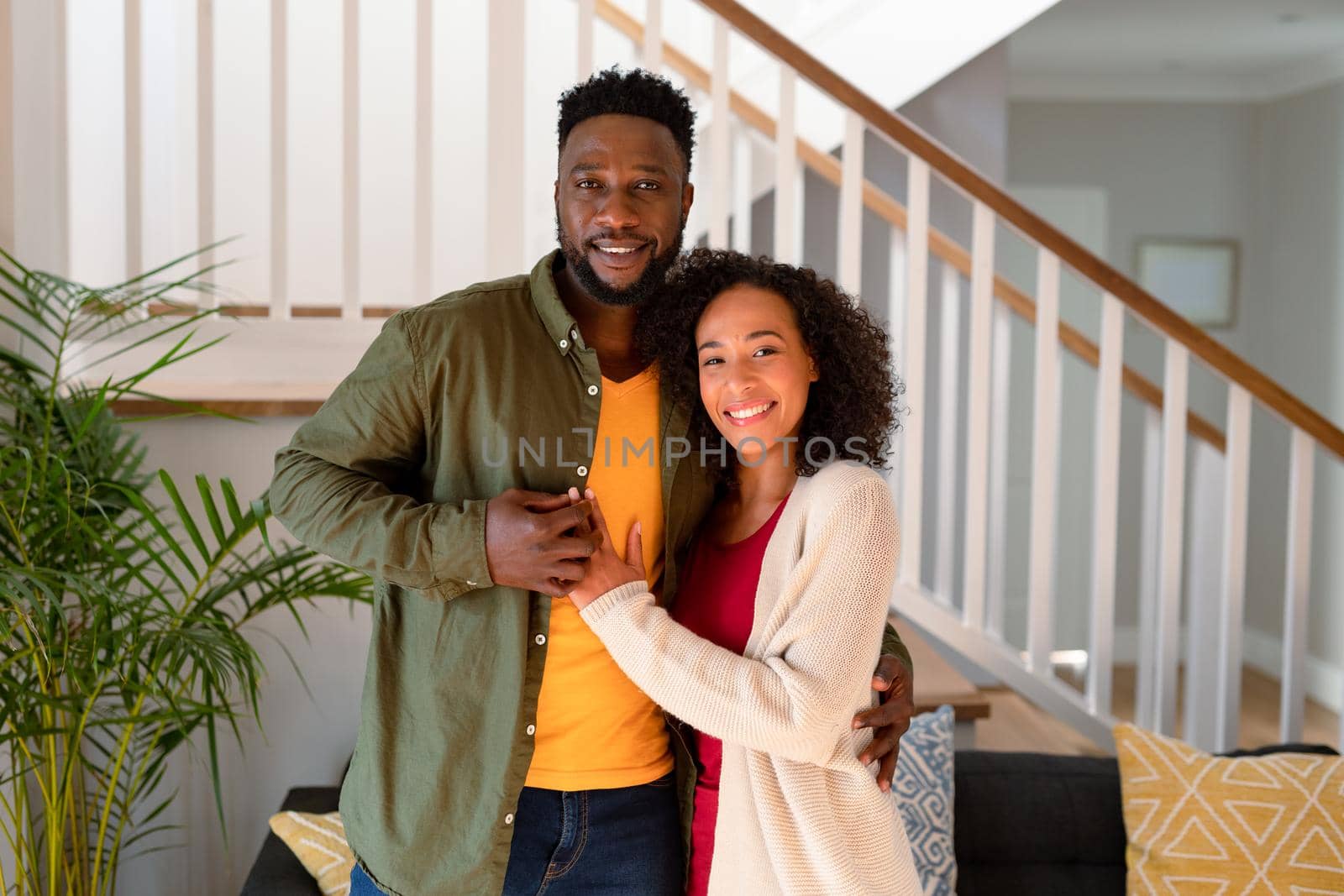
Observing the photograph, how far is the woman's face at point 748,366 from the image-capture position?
133 cm

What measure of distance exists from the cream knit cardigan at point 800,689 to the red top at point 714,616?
1.5 inches

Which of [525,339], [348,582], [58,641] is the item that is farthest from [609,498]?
[58,641]

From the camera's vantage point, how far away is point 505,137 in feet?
8.03

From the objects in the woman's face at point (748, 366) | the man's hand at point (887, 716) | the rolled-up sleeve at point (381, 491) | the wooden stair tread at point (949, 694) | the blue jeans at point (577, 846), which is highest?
the woman's face at point (748, 366)

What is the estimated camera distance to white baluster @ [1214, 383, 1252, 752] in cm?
258

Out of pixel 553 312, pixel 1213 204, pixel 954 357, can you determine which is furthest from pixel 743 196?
pixel 1213 204

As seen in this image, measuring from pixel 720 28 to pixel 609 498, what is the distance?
147 cm

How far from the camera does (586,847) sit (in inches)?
50.1

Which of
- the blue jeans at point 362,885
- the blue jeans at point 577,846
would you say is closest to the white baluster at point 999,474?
the blue jeans at point 577,846

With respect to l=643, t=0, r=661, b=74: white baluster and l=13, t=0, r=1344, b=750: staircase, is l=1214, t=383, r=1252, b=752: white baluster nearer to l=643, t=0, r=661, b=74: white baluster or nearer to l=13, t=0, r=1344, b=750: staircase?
l=13, t=0, r=1344, b=750: staircase

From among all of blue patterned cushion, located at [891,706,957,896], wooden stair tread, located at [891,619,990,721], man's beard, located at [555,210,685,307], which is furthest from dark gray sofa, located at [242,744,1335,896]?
man's beard, located at [555,210,685,307]

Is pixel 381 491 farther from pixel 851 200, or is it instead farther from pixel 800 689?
pixel 851 200

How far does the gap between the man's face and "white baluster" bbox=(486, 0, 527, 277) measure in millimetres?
1150

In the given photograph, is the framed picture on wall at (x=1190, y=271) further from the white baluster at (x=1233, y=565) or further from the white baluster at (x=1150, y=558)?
the white baluster at (x=1233, y=565)
